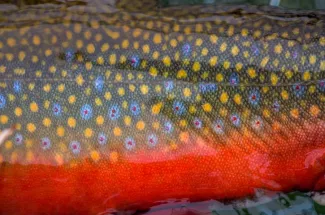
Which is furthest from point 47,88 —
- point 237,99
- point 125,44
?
point 237,99

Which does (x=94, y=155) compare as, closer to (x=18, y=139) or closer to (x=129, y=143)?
(x=129, y=143)

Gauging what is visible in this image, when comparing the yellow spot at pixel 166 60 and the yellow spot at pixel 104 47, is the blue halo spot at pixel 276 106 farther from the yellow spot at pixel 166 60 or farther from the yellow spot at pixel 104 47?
the yellow spot at pixel 104 47

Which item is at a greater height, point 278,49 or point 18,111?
point 278,49

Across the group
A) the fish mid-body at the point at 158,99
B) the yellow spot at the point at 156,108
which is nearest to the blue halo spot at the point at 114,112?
the fish mid-body at the point at 158,99

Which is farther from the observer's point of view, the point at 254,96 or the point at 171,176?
the point at 171,176

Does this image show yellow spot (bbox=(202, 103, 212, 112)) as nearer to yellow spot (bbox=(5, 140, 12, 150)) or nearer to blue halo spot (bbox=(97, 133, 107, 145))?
blue halo spot (bbox=(97, 133, 107, 145))

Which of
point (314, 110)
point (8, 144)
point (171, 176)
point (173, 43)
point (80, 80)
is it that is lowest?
point (171, 176)

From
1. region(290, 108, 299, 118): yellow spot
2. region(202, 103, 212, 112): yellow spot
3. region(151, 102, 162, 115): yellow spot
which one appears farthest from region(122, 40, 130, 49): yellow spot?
region(290, 108, 299, 118): yellow spot

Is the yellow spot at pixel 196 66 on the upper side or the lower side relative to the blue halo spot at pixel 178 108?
upper
